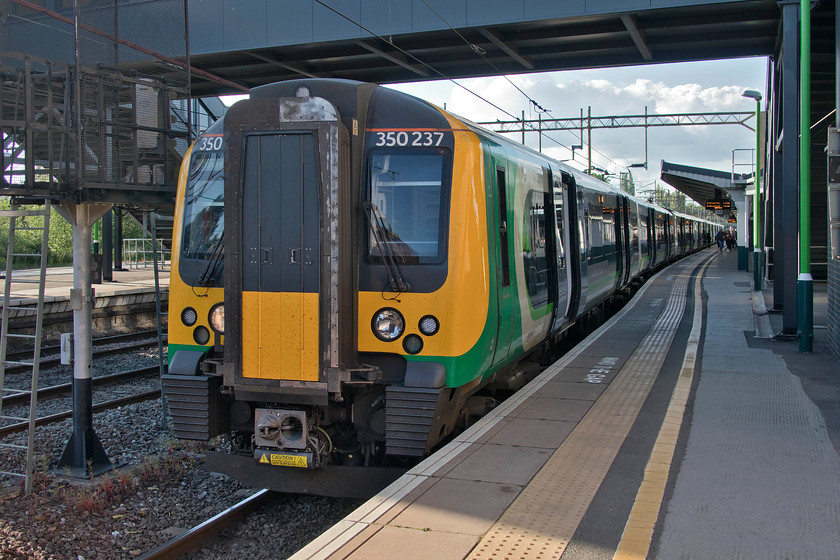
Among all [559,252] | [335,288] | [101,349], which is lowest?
[101,349]

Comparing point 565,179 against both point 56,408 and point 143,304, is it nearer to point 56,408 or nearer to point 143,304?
point 56,408

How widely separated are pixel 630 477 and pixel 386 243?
92.7 inches

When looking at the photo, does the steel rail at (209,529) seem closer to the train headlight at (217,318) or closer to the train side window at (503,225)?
the train headlight at (217,318)

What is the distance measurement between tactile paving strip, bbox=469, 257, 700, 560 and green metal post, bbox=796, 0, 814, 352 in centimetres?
359

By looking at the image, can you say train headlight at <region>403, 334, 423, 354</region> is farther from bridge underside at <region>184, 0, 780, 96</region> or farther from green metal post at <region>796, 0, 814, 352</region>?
bridge underside at <region>184, 0, 780, 96</region>

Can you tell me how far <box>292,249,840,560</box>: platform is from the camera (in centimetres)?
402

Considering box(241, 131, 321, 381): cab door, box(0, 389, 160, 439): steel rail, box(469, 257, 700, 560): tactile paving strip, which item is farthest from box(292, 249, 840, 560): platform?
box(0, 389, 160, 439): steel rail

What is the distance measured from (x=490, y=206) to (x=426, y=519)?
2.79 meters

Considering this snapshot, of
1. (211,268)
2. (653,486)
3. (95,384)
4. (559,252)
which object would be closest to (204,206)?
(211,268)

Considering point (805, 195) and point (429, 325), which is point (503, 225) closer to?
point (429, 325)

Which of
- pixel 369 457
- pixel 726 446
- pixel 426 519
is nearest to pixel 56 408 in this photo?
pixel 369 457

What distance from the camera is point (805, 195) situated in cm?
1091

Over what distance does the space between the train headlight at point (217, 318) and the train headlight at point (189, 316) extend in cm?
15

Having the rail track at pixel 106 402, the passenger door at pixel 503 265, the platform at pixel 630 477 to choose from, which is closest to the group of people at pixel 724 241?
the platform at pixel 630 477
